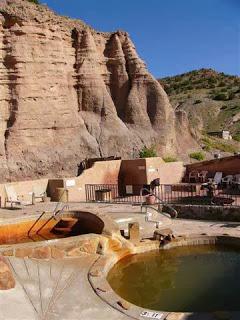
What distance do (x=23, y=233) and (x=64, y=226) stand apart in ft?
4.52

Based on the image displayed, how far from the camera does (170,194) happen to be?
20.5 m

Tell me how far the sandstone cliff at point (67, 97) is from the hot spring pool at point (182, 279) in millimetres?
17004

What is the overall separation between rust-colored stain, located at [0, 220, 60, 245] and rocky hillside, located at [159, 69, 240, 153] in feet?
110

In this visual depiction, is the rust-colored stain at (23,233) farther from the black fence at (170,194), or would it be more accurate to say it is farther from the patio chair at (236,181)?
the patio chair at (236,181)

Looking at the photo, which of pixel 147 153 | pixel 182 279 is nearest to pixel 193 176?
pixel 147 153

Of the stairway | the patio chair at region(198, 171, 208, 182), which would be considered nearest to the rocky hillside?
the patio chair at region(198, 171, 208, 182)

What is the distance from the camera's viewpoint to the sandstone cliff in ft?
93.9

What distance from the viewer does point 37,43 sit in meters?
30.0

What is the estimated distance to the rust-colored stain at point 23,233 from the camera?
13992 mm

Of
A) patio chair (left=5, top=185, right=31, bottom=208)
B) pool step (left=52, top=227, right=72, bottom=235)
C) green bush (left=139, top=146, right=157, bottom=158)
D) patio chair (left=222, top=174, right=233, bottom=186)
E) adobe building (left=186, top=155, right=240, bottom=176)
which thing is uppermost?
green bush (left=139, top=146, right=157, bottom=158)

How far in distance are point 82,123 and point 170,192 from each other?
13.0 meters

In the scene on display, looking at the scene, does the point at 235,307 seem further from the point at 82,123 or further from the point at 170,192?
the point at 82,123

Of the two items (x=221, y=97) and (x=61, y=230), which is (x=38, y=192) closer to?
(x=61, y=230)

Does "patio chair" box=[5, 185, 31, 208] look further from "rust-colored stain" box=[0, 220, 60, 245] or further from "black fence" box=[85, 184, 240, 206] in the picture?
"rust-colored stain" box=[0, 220, 60, 245]
